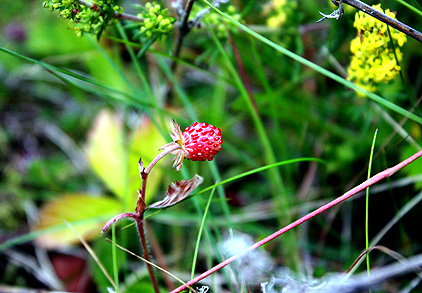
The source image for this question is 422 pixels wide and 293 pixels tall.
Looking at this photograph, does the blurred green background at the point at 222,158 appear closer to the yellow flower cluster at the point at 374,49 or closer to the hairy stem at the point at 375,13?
the yellow flower cluster at the point at 374,49

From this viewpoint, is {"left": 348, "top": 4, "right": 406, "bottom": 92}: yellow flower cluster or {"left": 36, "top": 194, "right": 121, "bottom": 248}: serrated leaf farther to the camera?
{"left": 36, "top": 194, "right": 121, "bottom": 248}: serrated leaf

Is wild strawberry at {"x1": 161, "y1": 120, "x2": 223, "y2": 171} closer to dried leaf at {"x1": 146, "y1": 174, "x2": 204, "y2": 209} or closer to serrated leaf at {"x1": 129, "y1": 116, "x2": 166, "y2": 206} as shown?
dried leaf at {"x1": 146, "y1": 174, "x2": 204, "y2": 209}

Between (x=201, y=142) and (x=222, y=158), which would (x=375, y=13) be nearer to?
(x=201, y=142)

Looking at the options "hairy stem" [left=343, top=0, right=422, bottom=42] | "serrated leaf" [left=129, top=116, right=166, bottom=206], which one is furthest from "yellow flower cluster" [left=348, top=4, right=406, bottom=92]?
"serrated leaf" [left=129, top=116, right=166, bottom=206]

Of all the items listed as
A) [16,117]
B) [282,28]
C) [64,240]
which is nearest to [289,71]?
Result: [282,28]

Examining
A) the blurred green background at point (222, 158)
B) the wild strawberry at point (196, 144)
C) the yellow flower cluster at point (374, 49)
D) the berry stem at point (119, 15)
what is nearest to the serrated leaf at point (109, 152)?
the blurred green background at point (222, 158)

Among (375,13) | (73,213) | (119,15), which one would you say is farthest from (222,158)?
(375,13)

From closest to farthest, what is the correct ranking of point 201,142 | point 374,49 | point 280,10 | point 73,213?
point 201,142 → point 374,49 → point 280,10 → point 73,213
